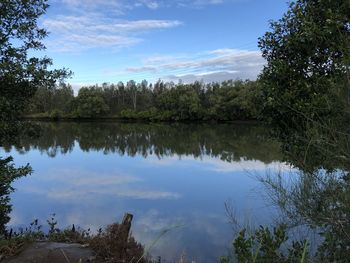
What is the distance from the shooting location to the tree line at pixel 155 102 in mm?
74812

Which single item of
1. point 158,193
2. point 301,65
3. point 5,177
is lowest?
point 158,193

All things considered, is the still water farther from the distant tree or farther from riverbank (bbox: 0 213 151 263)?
the distant tree

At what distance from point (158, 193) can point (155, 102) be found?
75678mm

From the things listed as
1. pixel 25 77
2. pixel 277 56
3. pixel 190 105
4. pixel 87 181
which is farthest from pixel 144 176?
pixel 190 105

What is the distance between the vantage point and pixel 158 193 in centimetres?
1734

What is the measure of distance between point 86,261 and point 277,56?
18.2ft

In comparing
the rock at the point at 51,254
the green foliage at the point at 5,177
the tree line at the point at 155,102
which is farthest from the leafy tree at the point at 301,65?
the tree line at the point at 155,102

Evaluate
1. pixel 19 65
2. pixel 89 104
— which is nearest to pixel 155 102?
pixel 89 104

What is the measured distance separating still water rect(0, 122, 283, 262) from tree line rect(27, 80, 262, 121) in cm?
4047

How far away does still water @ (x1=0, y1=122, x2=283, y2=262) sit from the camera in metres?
11.2

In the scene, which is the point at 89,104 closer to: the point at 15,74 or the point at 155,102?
the point at 155,102

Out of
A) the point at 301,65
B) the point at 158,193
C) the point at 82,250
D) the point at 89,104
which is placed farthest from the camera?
the point at 89,104

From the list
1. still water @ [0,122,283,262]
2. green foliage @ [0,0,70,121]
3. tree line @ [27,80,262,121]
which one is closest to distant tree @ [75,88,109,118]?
tree line @ [27,80,262,121]

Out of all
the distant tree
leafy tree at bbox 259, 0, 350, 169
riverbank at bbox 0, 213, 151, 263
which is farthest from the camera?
the distant tree
